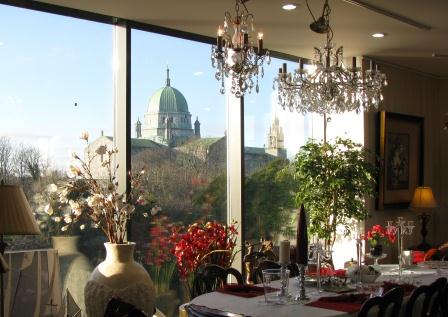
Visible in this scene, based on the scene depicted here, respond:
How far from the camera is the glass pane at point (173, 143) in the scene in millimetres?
5551

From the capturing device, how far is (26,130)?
16.0 ft

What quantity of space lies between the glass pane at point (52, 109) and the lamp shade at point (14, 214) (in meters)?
1.13

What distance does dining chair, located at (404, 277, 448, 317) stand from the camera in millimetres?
3297

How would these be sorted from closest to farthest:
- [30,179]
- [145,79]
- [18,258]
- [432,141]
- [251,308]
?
[251,308]
[18,258]
[30,179]
[145,79]
[432,141]

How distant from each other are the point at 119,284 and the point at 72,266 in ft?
→ 4.21

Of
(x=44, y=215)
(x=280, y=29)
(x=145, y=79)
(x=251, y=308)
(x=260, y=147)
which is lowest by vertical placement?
(x=251, y=308)

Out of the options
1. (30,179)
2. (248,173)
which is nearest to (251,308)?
(30,179)

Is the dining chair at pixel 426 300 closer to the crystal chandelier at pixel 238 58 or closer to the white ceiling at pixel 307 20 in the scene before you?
the crystal chandelier at pixel 238 58

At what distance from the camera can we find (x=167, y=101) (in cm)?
578

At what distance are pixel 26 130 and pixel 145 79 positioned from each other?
3.89 ft

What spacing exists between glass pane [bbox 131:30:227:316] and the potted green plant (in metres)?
0.94

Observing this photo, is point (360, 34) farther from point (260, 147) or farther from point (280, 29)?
point (260, 147)

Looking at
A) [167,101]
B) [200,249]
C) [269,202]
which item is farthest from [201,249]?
[269,202]

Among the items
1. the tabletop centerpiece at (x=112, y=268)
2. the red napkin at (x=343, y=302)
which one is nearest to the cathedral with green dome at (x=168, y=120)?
the tabletop centerpiece at (x=112, y=268)
